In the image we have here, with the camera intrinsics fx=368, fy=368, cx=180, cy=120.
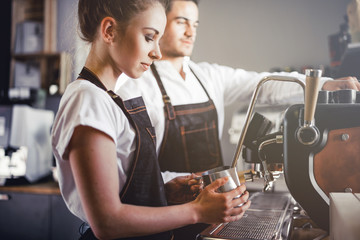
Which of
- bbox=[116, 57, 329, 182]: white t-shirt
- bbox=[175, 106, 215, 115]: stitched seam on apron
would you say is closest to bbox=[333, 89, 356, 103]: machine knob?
bbox=[116, 57, 329, 182]: white t-shirt

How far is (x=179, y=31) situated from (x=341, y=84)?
527 mm

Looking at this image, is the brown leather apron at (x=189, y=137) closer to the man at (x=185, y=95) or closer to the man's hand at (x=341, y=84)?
the man at (x=185, y=95)

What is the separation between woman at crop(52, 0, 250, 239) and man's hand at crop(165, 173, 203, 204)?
0.13 meters

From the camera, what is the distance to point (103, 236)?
29.0 inches

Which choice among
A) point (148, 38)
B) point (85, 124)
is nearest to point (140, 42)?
point (148, 38)

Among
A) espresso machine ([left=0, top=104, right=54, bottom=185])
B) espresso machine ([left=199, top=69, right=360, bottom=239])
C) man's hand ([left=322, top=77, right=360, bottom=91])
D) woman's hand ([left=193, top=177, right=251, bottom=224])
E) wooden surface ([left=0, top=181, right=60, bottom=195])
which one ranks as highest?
man's hand ([left=322, top=77, right=360, bottom=91])

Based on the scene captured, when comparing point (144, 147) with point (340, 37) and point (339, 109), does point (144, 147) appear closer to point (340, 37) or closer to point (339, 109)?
point (339, 109)

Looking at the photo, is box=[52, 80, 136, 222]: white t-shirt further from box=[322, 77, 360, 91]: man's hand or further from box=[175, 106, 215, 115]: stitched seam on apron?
box=[322, 77, 360, 91]: man's hand

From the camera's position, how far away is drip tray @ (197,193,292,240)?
32.4 inches

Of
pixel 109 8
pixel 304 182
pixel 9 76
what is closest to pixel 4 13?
pixel 9 76

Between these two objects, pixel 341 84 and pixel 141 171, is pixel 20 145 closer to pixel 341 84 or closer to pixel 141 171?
pixel 141 171

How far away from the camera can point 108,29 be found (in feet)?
2.81

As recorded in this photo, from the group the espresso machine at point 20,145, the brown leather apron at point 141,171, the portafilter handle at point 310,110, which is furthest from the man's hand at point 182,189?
the espresso machine at point 20,145

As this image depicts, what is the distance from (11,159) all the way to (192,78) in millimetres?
1343
